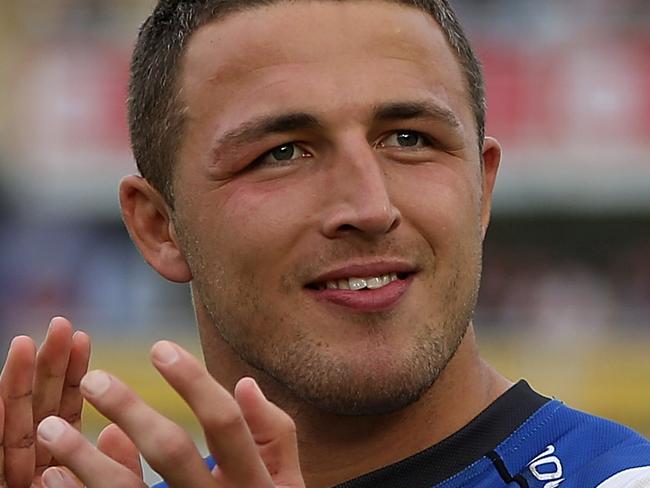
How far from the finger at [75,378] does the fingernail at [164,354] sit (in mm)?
832

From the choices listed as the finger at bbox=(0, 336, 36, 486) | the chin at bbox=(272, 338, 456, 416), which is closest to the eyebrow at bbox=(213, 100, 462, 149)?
the chin at bbox=(272, 338, 456, 416)

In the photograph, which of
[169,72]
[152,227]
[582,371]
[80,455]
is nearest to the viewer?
[80,455]

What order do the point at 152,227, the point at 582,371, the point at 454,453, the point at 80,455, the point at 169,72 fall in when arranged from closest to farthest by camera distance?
the point at 80,455, the point at 454,453, the point at 169,72, the point at 152,227, the point at 582,371

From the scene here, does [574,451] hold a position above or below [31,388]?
below

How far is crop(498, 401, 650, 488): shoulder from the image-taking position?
9.07ft

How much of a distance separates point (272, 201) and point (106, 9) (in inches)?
586

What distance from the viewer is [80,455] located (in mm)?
2229

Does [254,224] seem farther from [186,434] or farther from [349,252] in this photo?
[186,434]

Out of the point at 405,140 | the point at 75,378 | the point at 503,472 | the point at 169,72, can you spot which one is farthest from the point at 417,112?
the point at 75,378

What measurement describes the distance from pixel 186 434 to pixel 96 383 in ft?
0.48

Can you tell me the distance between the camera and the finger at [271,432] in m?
2.19

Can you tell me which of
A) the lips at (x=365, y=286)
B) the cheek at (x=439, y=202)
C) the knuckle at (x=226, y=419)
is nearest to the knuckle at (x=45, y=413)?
the lips at (x=365, y=286)

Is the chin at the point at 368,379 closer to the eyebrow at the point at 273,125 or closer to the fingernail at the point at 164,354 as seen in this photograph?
the eyebrow at the point at 273,125

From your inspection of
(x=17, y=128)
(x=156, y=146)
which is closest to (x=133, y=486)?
(x=156, y=146)
